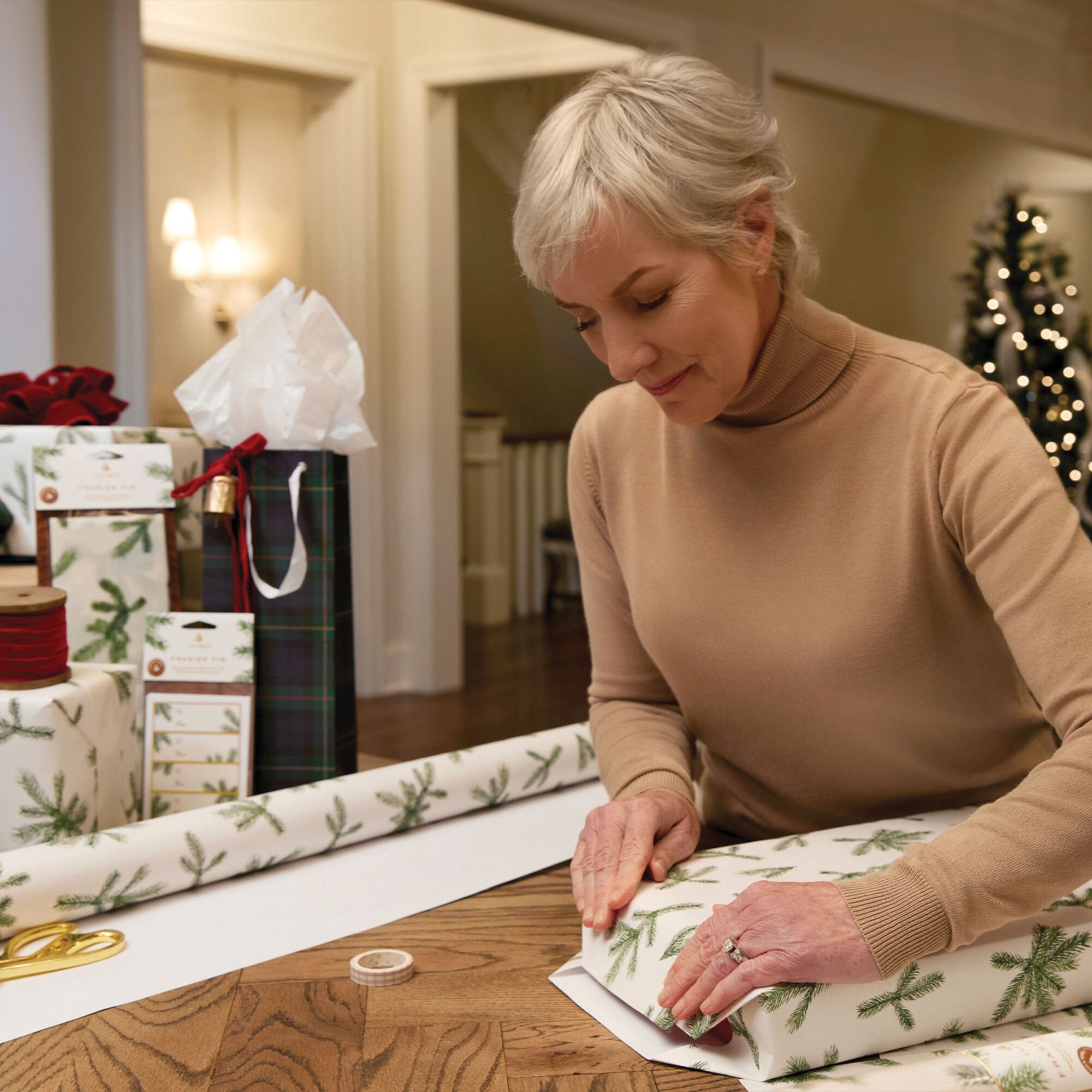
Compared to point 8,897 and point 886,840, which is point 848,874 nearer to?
point 886,840

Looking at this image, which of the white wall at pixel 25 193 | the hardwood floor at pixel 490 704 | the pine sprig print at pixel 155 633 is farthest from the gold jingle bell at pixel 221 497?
the hardwood floor at pixel 490 704

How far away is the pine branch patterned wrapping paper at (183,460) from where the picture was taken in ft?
3.96

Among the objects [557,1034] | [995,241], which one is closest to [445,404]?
[995,241]

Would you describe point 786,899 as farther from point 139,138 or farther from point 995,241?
point 995,241

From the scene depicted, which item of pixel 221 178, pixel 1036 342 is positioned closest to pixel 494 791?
pixel 221 178

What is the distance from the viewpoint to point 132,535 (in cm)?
114

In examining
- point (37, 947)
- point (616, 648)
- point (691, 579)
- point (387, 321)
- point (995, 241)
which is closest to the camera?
point (37, 947)

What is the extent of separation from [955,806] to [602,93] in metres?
0.67

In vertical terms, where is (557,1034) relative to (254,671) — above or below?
below

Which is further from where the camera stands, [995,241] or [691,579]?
[995,241]

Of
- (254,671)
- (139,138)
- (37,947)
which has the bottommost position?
(37,947)

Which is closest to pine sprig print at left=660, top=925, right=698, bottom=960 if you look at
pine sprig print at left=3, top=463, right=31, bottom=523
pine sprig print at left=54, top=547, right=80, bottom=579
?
pine sprig print at left=54, top=547, right=80, bottom=579

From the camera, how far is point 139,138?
2.31m

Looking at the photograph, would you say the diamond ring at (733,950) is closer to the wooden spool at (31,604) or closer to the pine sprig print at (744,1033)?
the pine sprig print at (744,1033)
